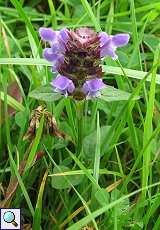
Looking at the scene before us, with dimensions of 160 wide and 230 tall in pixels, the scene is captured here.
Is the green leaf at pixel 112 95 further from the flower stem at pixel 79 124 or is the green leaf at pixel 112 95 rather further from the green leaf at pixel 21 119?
the green leaf at pixel 21 119

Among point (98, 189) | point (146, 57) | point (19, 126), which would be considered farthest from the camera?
point (146, 57)

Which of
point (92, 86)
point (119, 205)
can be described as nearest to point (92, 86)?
point (92, 86)

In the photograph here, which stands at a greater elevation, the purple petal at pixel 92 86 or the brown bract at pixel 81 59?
the brown bract at pixel 81 59

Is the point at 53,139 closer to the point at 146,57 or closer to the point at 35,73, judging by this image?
the point at 35,73

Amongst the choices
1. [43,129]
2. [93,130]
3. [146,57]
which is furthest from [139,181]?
[146,57]

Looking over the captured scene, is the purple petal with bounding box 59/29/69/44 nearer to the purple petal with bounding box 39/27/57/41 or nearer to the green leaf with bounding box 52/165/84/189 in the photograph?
the purple petal with bounding box 39/27/57/41

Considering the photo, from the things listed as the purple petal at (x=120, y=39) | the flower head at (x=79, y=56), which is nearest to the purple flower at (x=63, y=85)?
the flower head at (x=79, y=56)

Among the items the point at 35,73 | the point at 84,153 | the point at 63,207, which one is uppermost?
the point at 35,73
